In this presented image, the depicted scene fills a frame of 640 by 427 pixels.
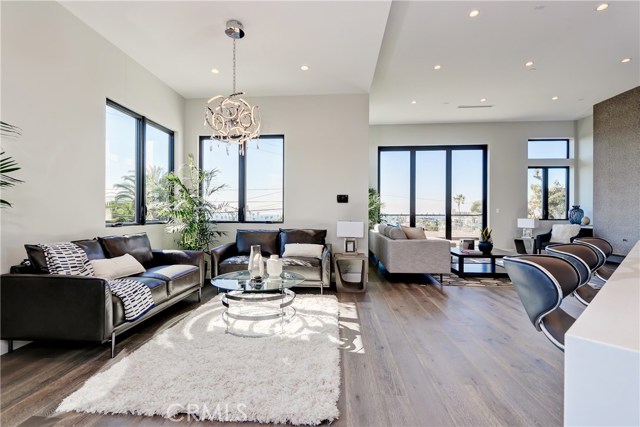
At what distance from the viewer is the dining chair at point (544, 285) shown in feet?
4.17

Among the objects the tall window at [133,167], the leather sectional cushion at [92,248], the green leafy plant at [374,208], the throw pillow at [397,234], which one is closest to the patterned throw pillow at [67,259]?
the leather sectional cushion at [92,248]

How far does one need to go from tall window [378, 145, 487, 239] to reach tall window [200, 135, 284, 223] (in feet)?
11.4

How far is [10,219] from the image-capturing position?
2475 millimetres

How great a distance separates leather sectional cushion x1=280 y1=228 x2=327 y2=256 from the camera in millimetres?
4738

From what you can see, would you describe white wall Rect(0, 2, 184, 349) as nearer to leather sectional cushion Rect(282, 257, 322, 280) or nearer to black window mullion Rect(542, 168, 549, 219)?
leather sectional cushion Rect(282, 257, 322, 280)

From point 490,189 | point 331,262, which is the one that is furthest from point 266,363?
point 490,189

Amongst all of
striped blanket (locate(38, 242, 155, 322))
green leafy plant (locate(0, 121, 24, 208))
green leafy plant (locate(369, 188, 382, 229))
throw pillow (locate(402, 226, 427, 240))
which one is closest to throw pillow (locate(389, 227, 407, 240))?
throw pillow (locate(402, 226, 427, 240))

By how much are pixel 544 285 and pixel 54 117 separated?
13.6 feet

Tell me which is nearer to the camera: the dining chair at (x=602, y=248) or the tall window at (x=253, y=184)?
the dining chair at (x=602, y=248)

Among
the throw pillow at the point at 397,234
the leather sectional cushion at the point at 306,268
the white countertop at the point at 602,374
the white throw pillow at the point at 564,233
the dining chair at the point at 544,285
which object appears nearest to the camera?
the white countertop at the point at 602,374

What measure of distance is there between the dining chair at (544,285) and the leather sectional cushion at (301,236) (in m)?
3.46

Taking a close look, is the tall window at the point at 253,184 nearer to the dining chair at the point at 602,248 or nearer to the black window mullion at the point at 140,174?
the black window mullion at the point at 140,174

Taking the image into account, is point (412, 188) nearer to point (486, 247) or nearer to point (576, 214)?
point (486, 247)

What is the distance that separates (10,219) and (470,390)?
12.7ft
